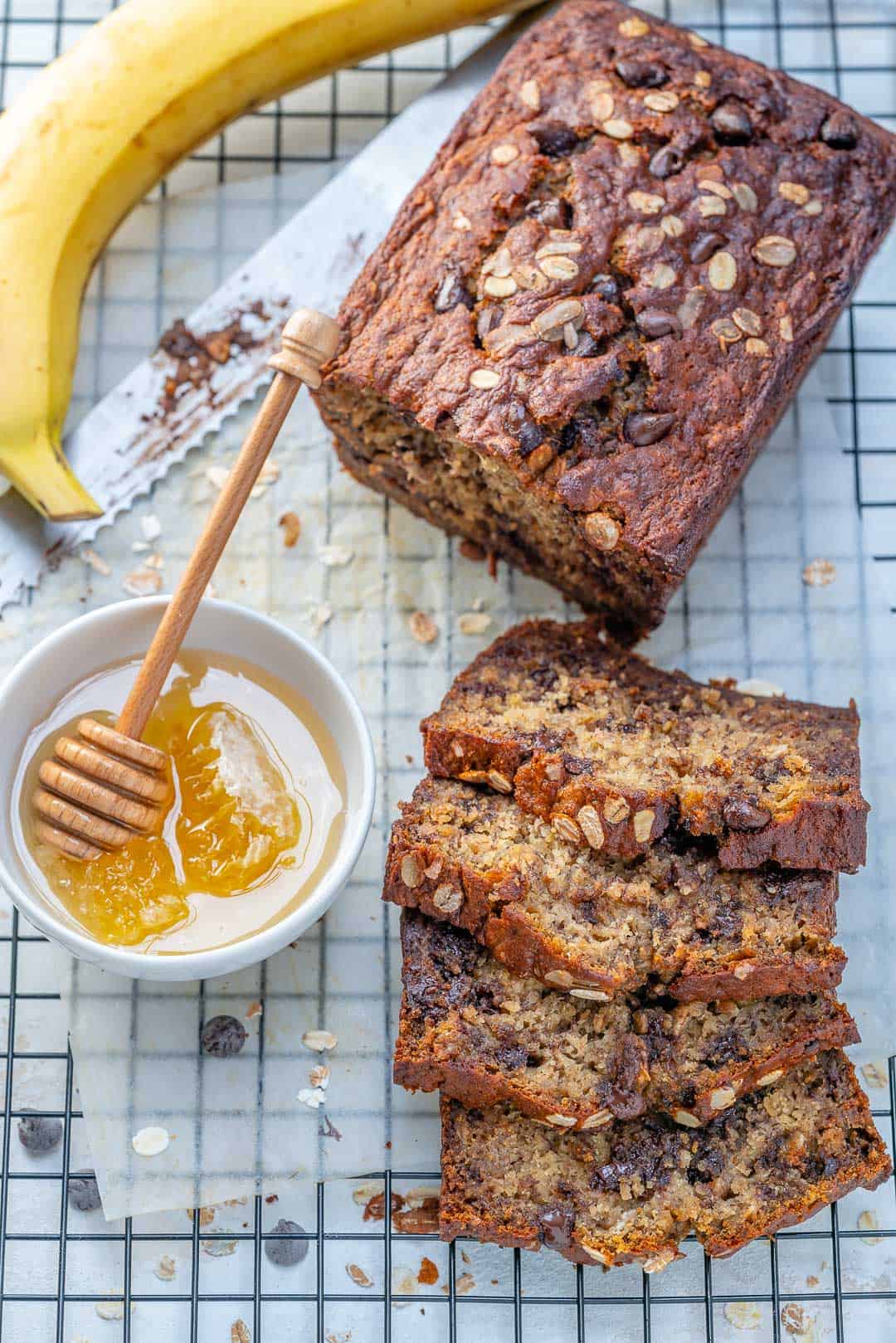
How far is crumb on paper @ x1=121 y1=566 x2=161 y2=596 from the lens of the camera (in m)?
3.55

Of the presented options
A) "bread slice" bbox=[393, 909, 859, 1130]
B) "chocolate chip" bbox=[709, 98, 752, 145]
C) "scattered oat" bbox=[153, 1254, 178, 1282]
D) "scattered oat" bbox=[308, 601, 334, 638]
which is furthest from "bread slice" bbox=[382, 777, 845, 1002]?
"chocolate chip" bbox=[709, 98, 752, 145]

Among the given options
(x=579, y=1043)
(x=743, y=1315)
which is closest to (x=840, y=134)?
(x=579, y=1043)

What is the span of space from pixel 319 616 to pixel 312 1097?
123 cm

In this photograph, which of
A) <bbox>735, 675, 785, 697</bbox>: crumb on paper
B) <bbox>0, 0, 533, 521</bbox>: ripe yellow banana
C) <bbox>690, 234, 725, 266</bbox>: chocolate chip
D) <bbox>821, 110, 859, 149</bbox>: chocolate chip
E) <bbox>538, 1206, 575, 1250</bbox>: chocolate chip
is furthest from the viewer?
<bbox>735, 675, 785, 697</bbox>: crumb on paper

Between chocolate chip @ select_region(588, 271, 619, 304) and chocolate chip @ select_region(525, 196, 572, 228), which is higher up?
chocolate chip @ select_region(525, 196, 572, 228)

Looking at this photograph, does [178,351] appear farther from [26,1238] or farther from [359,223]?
[26,1238]

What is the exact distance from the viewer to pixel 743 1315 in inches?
130

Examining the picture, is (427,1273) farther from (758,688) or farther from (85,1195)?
(758,688)

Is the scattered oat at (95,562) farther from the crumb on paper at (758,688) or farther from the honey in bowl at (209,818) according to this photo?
the crumb on paper at (758,688)

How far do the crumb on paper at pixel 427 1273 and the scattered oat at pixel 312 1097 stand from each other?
460 millimetres

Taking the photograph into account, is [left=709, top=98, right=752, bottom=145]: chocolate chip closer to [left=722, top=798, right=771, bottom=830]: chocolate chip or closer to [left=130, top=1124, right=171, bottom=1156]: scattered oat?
[left=722, top=798, right=771, bottom=830]: chocolate chip

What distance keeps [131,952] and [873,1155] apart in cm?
174

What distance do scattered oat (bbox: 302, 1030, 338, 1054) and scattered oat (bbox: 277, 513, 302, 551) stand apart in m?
1.27

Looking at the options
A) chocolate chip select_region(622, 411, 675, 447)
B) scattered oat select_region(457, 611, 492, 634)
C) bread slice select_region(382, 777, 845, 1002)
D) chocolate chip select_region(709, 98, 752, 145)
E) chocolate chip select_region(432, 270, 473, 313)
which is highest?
chocolate chip select_region(709, 98, 752, 145)
